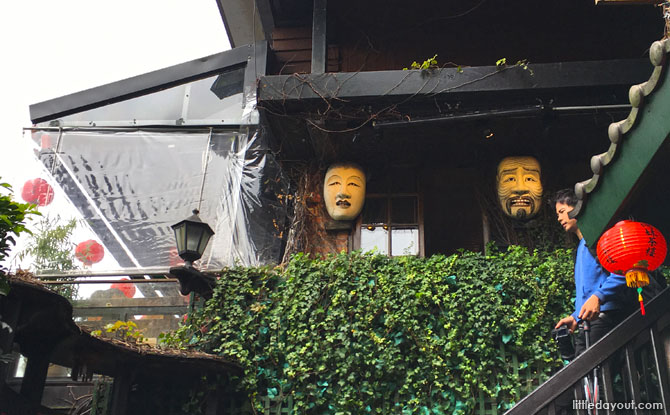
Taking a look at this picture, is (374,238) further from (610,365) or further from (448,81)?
(610,365)

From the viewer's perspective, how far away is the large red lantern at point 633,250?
4.41 m

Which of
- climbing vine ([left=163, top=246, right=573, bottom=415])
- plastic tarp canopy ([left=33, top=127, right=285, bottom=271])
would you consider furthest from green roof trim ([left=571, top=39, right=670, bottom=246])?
plastic tarp canopy ([left=33, top=127, right=285, bottom=271])

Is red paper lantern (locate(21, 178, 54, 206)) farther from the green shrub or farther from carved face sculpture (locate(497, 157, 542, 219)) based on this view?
carved face sculpture (locate(497, 157, 542, 219))

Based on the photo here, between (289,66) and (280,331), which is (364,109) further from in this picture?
(280,331)

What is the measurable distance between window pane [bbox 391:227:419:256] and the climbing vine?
1274mm

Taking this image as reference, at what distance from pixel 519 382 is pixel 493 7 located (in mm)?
5463

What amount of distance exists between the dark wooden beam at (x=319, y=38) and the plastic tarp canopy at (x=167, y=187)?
4.34ft

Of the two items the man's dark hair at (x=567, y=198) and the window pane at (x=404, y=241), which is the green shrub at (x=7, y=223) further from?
the window pane at (x=404, y=241)

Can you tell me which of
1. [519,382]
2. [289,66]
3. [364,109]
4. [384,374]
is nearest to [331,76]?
[364,109]

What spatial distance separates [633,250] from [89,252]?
22.6ft

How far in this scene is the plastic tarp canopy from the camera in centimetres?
867

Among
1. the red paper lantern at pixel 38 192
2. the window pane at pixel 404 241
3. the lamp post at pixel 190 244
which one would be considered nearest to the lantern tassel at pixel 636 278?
the window pane at pixel 404 241

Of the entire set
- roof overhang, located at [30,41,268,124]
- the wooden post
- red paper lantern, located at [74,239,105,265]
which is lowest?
the wooden post

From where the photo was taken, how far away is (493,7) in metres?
9.30
